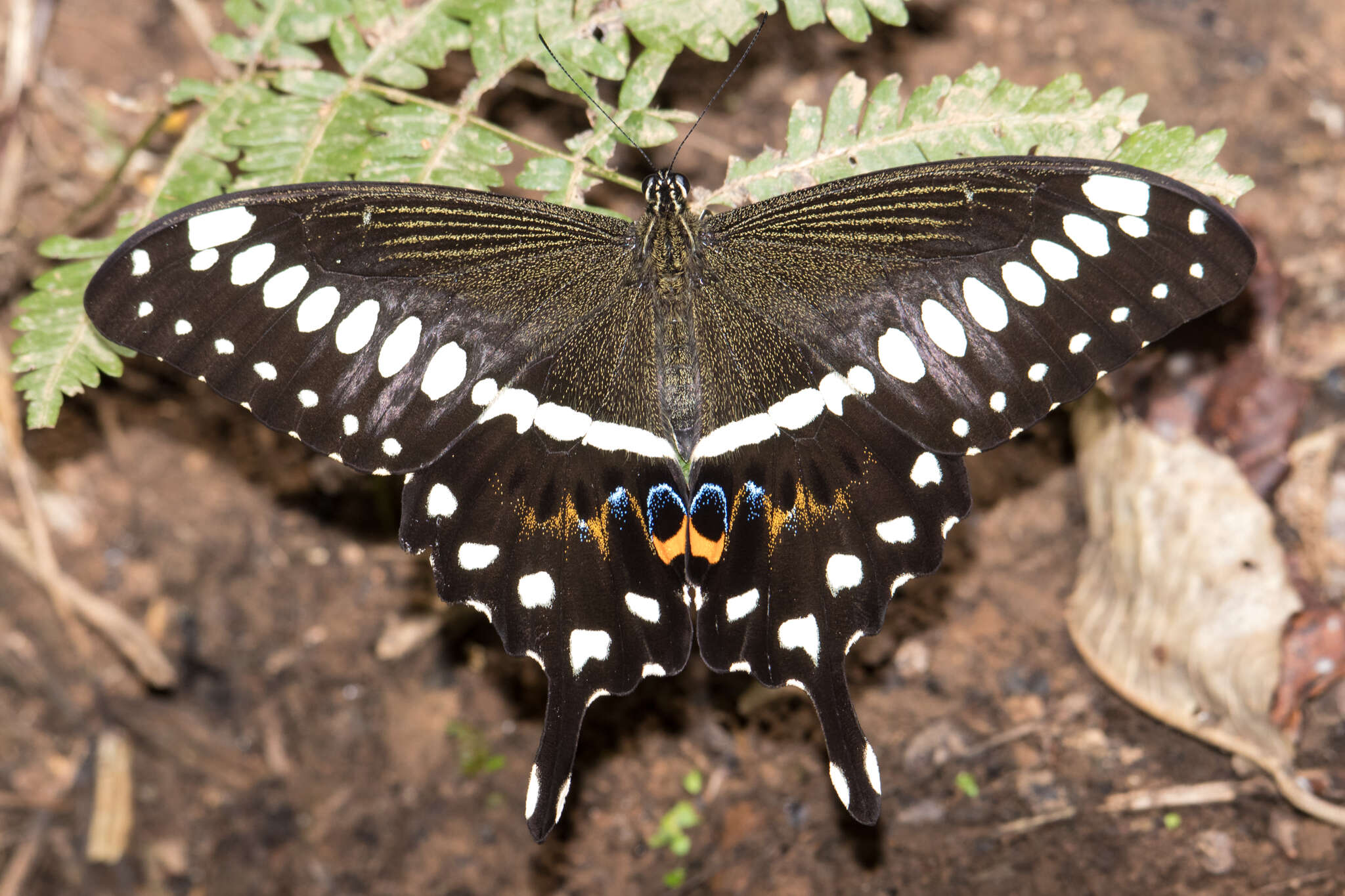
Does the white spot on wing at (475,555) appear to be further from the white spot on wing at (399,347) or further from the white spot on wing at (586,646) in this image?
the white spot on wing at (399,347)

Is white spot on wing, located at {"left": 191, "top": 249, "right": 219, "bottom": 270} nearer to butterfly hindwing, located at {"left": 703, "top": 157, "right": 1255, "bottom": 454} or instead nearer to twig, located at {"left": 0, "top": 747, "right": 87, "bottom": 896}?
butterfly hindwing, located at {"left": 703, "top": 157, "right": 1255, "bottom": 454}

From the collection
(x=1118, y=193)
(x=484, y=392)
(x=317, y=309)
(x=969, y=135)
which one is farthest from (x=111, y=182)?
(x=1118, y=193)

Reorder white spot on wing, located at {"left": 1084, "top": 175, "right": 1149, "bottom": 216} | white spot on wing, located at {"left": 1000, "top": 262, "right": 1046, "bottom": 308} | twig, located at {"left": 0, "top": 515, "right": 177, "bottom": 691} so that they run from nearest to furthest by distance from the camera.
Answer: white spot on wing, located at {"left": 1084, "top": 175, "right": 1149, "bottom": 216}
white spot on wing, located at {"left": 1000, "top": 262, "right": 1046, "bottom": 308}
twig, located at {"left": 0, "top": 515, "right": 177, "bottom": 691}

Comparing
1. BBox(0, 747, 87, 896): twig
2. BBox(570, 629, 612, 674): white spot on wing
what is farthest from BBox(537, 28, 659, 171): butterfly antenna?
BBox(0, 747, 87, 896): twig

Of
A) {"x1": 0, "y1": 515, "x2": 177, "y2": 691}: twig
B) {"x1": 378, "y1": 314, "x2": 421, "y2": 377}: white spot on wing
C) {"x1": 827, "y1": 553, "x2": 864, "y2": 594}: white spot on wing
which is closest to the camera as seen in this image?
{"x1": 378, "y1": 314, "x2": 421, "y2": 377}: white spot on wing

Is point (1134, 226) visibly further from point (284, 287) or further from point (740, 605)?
point (284, 287)

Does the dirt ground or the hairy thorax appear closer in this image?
the hairy thorax
